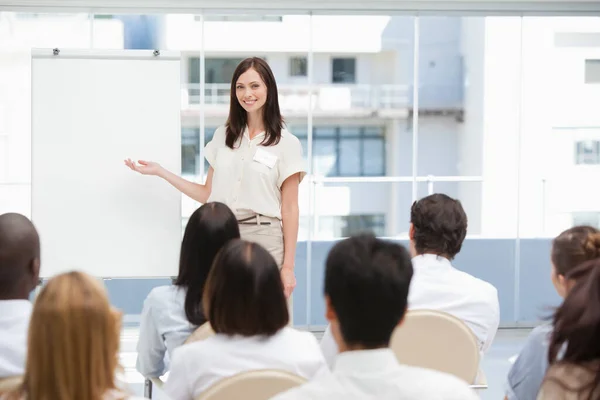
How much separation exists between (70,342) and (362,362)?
0.50m

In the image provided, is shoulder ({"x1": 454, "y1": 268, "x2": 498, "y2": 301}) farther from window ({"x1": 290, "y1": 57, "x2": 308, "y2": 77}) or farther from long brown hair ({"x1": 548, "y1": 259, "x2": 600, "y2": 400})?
window ({"x1": 290, "y1": 57, "x2": 308, "y2": 77})

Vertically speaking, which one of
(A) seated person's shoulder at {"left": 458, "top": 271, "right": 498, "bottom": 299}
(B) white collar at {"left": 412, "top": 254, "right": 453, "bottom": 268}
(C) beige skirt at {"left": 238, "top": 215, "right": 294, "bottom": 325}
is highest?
(C) beige skirt at {"left": 238, "top": 215, "right": 294, "bottom": 325}

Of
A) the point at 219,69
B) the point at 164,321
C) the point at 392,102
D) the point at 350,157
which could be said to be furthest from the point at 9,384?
the point at 392,102

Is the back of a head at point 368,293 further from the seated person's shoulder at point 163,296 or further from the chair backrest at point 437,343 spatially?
the seated person's shoulder at point 163,296

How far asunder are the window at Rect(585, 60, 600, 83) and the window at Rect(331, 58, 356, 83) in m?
2.78

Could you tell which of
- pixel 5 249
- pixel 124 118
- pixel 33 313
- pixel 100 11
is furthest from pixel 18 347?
pixel 100 11

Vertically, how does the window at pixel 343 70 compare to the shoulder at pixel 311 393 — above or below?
above

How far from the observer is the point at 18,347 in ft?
5.62

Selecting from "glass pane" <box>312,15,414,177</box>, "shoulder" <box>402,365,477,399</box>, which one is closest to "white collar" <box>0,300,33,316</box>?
"shoulder" <box>402,365,477,399</box>

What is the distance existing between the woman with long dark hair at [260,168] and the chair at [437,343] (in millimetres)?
899

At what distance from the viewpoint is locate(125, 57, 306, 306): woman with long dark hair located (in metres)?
3.19

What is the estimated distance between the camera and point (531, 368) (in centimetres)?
199

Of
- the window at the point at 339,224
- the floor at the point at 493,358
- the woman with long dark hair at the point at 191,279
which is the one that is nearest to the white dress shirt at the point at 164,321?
the woman with long dark hair at the point at 191,279

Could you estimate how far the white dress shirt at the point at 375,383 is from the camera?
136 centimetres
